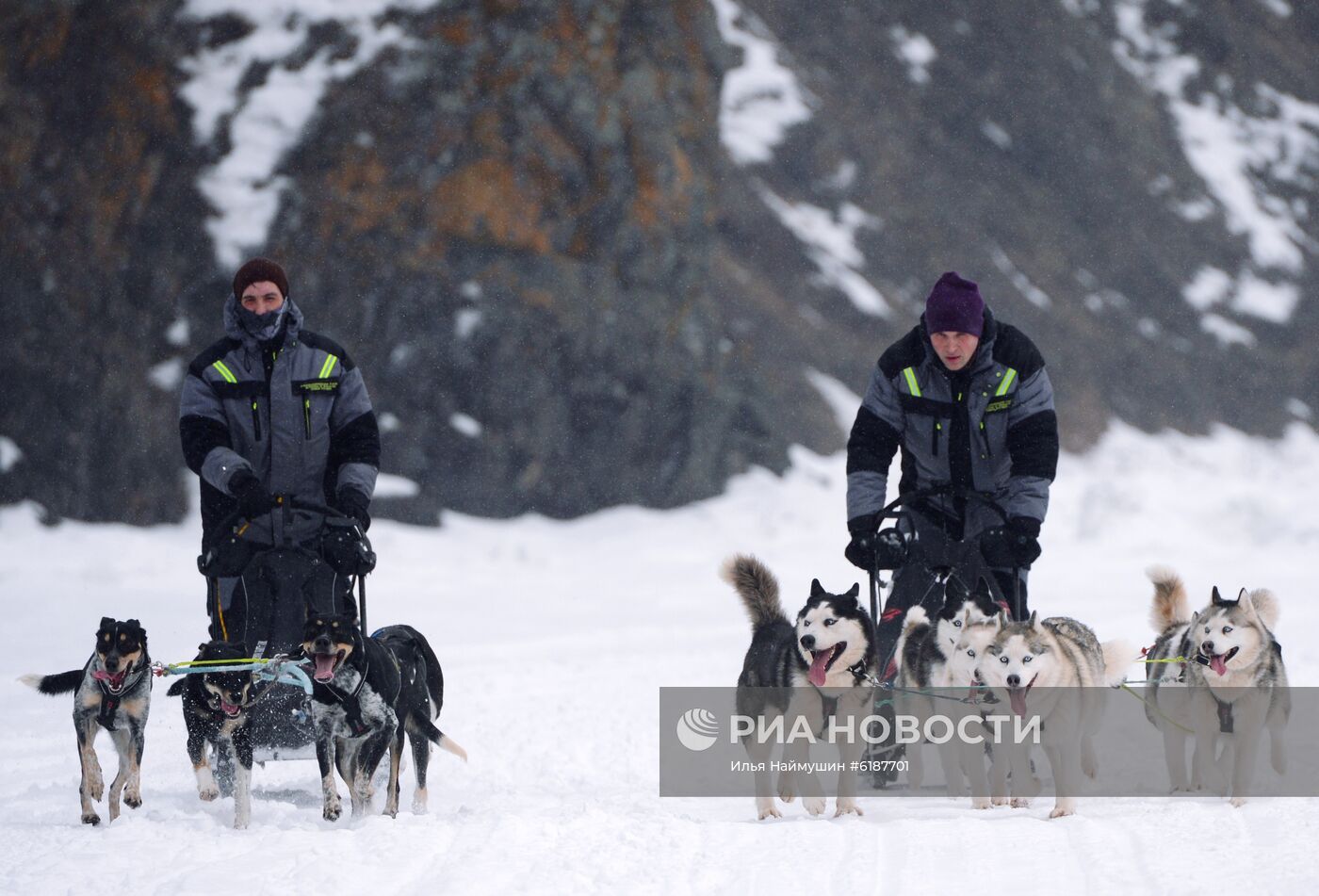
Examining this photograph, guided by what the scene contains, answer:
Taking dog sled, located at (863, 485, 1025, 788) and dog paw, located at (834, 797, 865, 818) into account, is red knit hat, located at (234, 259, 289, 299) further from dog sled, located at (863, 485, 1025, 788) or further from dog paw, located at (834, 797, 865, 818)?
dog paw, located at (834, 797, 865, 818)

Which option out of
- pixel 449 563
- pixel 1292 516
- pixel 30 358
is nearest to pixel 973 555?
pixel 449 563

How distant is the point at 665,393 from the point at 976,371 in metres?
14.3

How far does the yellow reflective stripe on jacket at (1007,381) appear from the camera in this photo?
541 cm

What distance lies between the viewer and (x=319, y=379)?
18.4ft

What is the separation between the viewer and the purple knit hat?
5.27 meters

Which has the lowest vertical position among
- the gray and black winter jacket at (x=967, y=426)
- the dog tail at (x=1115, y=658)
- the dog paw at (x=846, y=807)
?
the dog paw at (x=846, y=807)

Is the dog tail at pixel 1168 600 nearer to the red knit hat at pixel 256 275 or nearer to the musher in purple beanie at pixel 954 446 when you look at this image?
the musher in purple beanie at pixel 954 446

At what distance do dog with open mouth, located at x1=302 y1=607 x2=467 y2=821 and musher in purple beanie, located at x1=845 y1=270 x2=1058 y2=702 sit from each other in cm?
174

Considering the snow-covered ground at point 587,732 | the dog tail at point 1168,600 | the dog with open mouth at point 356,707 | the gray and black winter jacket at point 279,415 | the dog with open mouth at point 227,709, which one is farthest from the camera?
the dog tail at point 1168,600

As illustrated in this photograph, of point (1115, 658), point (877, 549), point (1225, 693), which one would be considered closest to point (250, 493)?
point (877, 549)

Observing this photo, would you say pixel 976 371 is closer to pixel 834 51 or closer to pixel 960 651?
pixel 960 651

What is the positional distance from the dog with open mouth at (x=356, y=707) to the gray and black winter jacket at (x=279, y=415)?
71cm

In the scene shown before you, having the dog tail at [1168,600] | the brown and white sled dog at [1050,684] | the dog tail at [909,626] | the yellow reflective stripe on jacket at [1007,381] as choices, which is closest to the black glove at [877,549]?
the dog tail at [909,626]

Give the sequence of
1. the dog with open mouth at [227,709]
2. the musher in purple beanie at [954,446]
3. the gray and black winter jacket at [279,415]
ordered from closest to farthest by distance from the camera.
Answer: the dog with open mouth at [227,709] < the musher in purple beanie at [954,446] < the gray and black winter jacket at [279,415]
